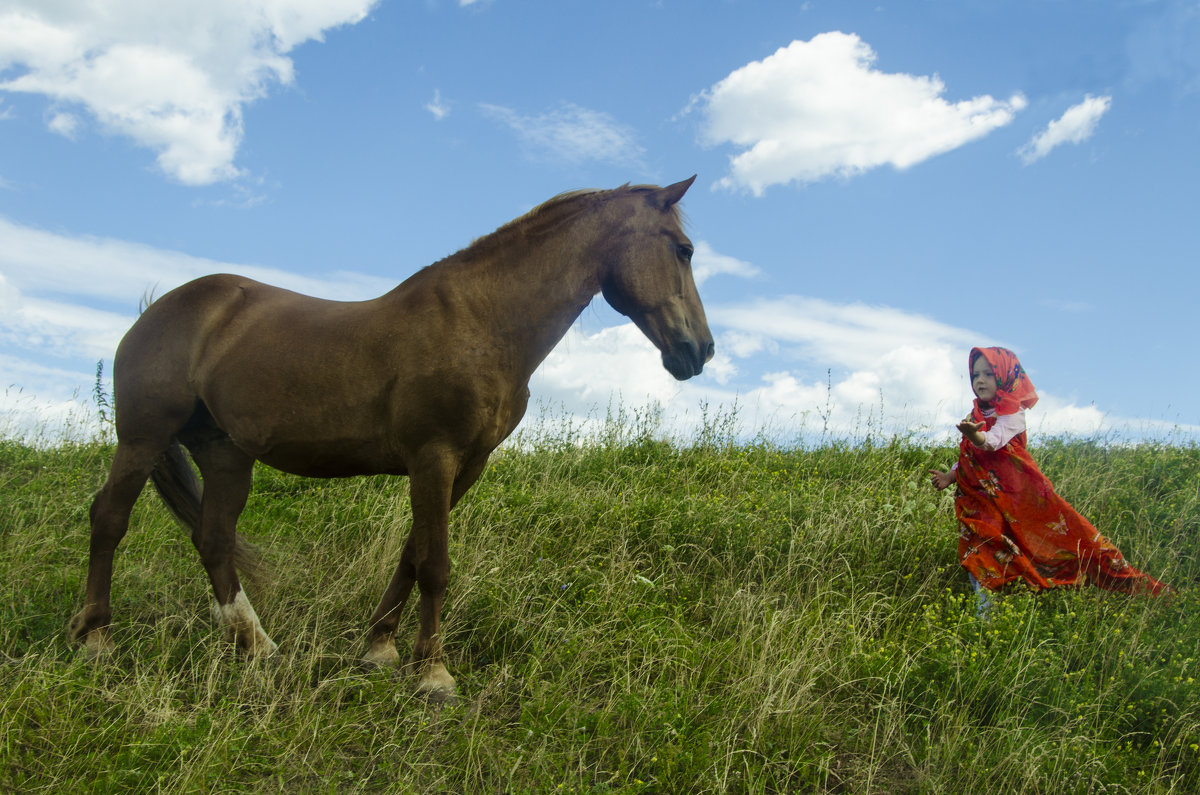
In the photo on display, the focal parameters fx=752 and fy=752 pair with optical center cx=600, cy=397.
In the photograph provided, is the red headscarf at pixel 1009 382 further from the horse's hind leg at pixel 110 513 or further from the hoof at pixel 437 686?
the horse's hind leg at pixel 110 513

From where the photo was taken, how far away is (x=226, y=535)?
4438 mm

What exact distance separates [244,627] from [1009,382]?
5268 millimetres

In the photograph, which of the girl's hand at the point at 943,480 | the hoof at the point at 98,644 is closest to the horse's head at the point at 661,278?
the girl's hand at the point at 943,480

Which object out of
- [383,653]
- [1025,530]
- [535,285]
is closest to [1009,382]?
[1025,530]

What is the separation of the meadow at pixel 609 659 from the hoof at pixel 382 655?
15 centimetres

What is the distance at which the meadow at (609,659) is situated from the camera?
135 inches

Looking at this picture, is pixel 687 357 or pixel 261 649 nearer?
pixel 687 357

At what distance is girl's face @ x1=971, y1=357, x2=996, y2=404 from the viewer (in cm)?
538

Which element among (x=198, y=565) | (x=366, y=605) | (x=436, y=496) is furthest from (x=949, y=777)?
(x=198, y=565)

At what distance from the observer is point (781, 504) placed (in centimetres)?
679

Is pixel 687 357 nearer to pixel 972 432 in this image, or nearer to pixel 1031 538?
pixel 972 432

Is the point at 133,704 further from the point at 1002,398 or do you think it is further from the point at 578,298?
the point at 1002,398

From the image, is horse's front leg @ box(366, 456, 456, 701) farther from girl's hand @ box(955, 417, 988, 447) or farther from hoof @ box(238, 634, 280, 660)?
girl's hand @ box(955, 417, 988, 447)

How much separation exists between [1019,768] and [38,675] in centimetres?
488
